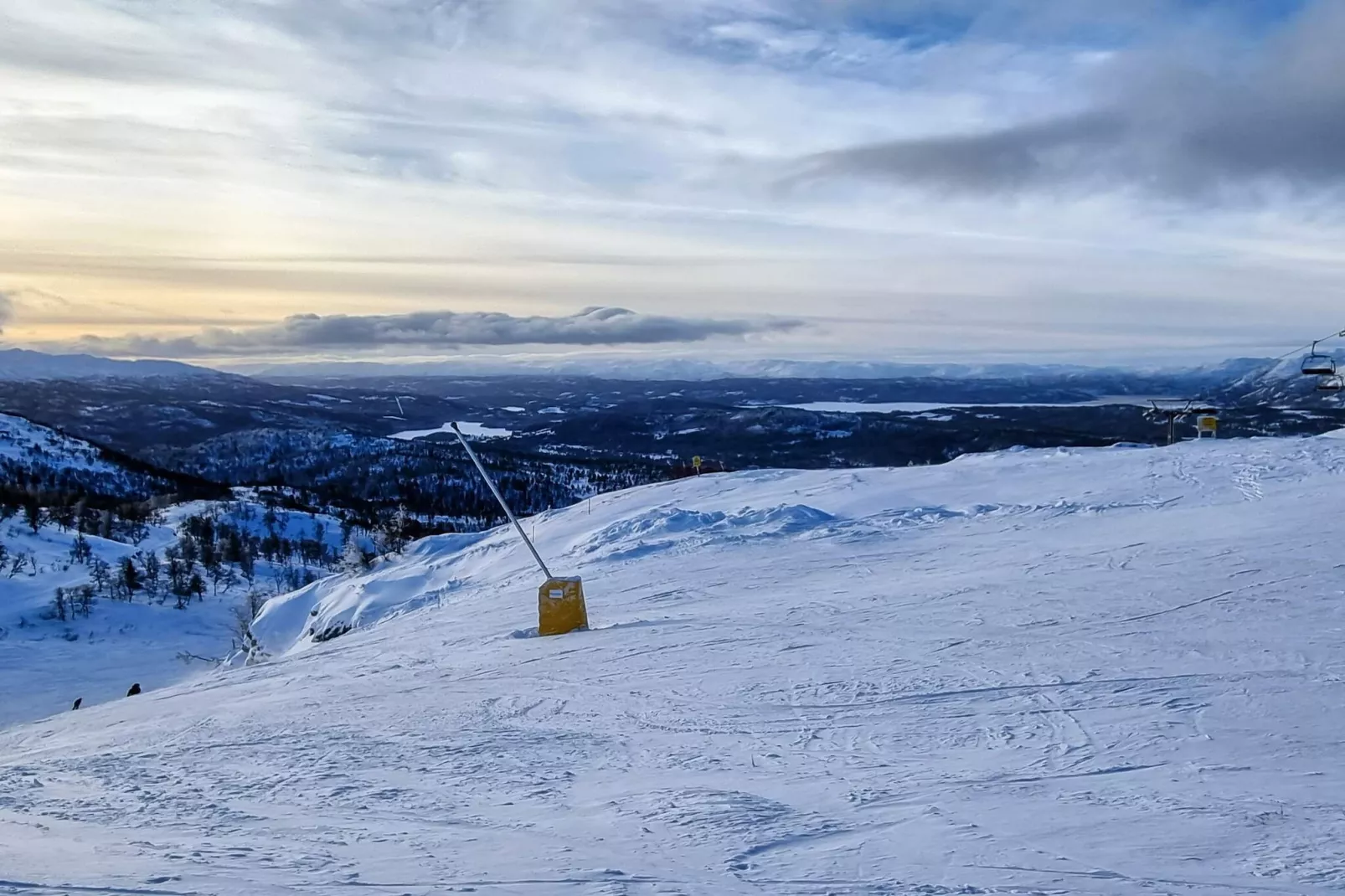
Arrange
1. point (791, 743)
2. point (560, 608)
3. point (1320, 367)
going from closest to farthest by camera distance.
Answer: point (791, 743) → point (560, 608) → point (1320, 367)

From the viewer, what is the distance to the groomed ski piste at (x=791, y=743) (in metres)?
5.65

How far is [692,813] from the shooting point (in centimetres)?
660

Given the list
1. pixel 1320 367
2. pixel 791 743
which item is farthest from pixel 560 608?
pixel 1320 367

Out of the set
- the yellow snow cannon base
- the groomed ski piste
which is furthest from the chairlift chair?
the yellow snow cannon base

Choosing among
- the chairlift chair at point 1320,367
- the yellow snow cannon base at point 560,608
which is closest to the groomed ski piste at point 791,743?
the yellow snow cannon base at point 560,608

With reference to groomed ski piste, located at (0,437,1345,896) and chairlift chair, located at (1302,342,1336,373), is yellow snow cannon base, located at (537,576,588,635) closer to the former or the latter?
groomed ski piste, located at (0,437,1345,896)

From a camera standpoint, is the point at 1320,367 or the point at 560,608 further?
the point at 1320,367

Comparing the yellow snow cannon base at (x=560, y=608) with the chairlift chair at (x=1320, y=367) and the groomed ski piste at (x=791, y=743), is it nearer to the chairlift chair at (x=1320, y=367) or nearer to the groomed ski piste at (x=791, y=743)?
the groomed ski piste at (x=791, y=743)

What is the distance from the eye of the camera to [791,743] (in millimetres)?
8430

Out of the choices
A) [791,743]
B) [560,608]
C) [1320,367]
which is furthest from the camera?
[1320,367]

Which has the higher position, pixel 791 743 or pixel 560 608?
pixel 791 743

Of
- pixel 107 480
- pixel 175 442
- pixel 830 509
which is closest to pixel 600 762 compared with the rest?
pixel 830 509

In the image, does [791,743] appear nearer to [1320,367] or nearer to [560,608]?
[560,608]

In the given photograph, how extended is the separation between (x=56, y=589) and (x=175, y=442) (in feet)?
531
